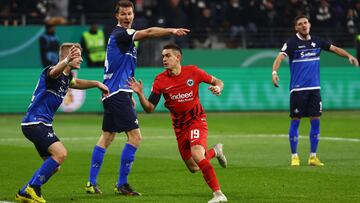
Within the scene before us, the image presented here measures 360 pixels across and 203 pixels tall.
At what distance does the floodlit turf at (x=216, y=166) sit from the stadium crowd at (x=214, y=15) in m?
5.77

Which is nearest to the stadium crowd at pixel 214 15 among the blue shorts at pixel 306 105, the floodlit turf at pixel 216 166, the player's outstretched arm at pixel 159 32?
the floodlit turf at pixel 216 166

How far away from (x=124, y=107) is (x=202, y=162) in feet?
5.20

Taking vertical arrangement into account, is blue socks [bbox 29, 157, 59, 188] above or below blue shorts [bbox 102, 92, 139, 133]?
below

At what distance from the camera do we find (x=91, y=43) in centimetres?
2911

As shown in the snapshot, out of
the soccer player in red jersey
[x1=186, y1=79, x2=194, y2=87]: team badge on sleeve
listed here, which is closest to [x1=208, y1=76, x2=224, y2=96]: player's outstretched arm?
the soccer player in red jersey

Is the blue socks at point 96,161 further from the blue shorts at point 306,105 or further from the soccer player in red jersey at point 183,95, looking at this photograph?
the blue shorts at point 306,105

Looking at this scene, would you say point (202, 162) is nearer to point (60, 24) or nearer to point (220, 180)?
point (220, 180)

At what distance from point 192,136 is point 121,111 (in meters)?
1.12

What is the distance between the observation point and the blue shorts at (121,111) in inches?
480

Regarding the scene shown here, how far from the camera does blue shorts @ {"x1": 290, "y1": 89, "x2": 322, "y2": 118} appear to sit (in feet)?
52.7

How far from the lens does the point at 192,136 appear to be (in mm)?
11641

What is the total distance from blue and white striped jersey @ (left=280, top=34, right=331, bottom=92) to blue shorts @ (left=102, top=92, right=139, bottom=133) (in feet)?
15.2

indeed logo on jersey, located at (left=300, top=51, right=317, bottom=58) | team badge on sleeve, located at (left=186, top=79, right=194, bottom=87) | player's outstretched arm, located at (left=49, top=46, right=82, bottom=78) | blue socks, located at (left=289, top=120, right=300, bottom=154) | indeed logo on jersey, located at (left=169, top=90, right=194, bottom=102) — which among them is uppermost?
player's outstretched arm, located at (left=49, top=46, right=82, bottom=78)

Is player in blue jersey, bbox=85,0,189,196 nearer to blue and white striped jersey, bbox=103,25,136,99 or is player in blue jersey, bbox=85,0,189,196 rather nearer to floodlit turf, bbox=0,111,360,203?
blue and white striped jersey, bbox=103,25,136,99
